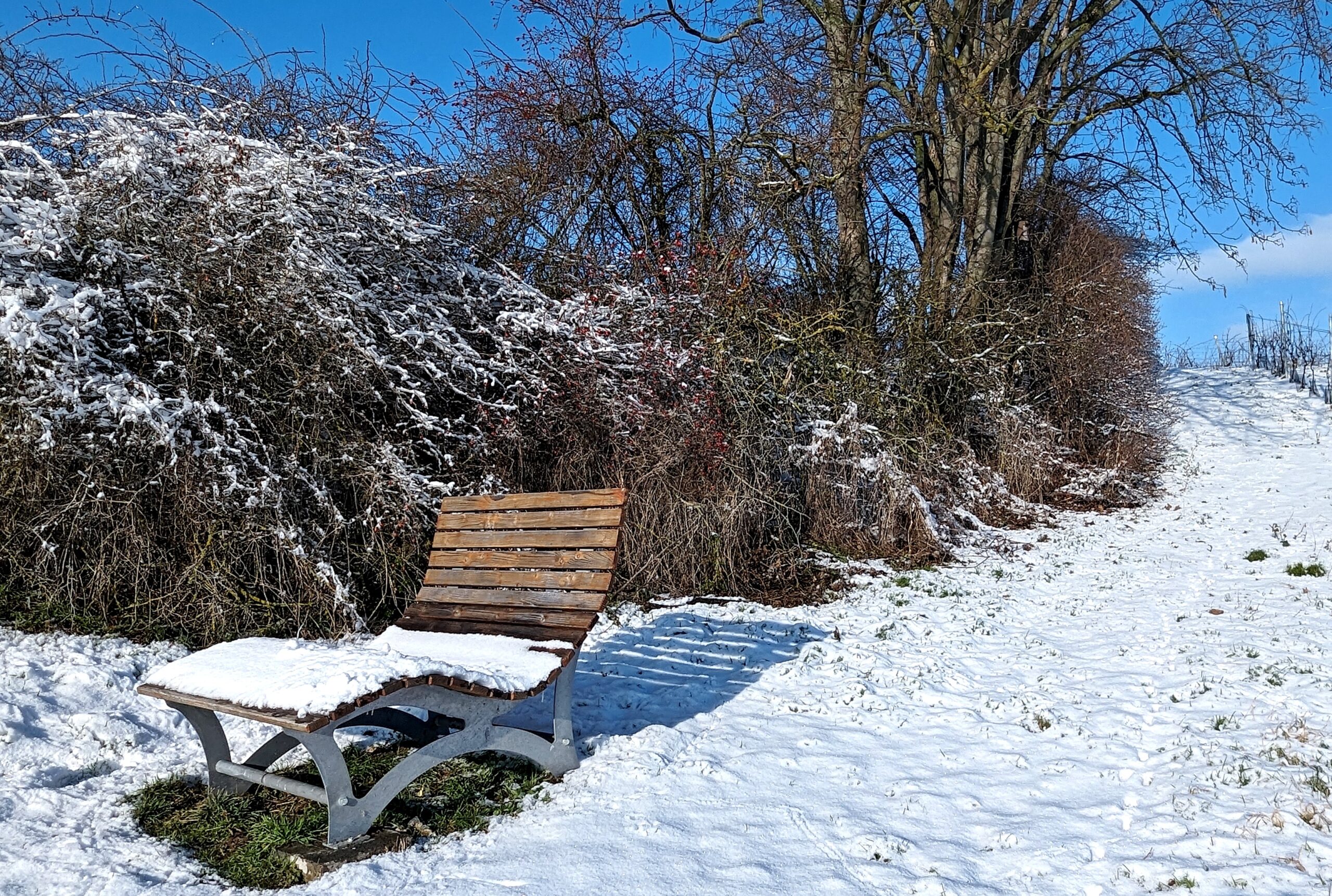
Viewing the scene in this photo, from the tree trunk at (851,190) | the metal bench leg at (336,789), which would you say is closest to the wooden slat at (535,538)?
the metal bench leg at (336,789)

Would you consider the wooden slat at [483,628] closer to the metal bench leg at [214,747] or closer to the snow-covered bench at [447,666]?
the snow-covered bench at [447,666]

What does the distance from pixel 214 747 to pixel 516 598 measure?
53.8 inches

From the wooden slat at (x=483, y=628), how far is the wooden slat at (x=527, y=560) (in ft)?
0.87

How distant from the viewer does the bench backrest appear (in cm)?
414

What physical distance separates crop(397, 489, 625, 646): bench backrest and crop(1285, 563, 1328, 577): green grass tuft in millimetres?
6408

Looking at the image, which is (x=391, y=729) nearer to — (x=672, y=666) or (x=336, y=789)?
(x=336, y=789)

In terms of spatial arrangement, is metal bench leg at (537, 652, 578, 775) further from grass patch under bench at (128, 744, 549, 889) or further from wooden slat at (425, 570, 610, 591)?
wooden slat at (425, 570, 610, 591)

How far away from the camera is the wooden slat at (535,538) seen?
4180 millimetres

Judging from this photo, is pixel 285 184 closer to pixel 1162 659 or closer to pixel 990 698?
pixel 990 698

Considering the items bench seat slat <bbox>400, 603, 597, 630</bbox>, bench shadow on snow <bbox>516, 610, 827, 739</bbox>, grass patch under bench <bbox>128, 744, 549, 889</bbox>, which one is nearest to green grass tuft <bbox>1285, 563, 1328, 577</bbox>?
bench shadow on snow <bbox>516, 610, 827, 739</bbox>

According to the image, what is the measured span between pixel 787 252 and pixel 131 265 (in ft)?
21.7

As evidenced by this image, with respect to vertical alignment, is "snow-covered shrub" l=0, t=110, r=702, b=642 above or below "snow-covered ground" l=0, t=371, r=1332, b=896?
above

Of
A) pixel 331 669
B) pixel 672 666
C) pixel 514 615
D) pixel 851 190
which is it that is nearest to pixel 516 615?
pixel 514 615

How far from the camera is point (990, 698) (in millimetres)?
4941
